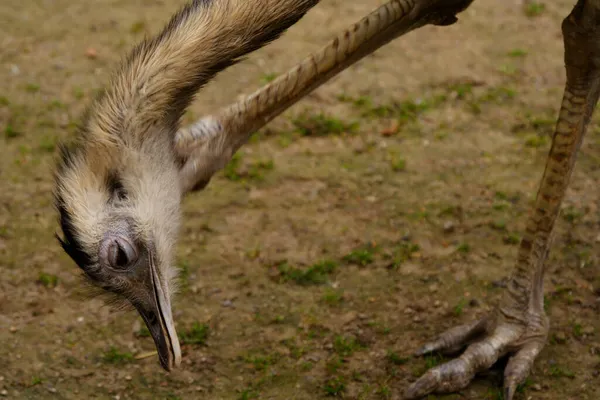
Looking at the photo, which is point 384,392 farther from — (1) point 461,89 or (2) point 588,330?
(1) point 461,89

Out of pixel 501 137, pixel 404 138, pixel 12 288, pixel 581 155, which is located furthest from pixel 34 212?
pixel 581 155

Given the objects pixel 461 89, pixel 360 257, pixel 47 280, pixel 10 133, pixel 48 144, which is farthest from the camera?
pixel 461 89

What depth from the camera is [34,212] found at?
5.59 metres

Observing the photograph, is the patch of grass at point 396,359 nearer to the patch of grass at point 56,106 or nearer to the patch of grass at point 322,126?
the patch of grass at point 322,126

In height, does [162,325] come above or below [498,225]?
above

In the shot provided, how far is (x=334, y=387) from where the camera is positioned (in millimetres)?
4262

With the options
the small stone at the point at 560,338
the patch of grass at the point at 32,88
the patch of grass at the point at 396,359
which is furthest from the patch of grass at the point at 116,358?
the patch of grass at the point at 32,88

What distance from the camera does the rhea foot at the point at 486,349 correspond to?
13.5ft

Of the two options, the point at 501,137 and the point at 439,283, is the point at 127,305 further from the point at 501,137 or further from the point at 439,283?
the point at 501,137

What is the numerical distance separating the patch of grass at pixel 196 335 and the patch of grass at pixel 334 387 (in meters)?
0.75

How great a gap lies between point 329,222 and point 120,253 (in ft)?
6.87

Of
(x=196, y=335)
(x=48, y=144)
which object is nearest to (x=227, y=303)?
(x=196, y=335)

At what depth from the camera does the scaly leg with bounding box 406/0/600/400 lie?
401cm

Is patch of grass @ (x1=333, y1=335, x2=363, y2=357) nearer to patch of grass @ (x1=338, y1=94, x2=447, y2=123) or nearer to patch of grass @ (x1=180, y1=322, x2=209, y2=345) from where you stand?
patch of grass @ (x1=180, y1=322, x2=209, y2=345)
